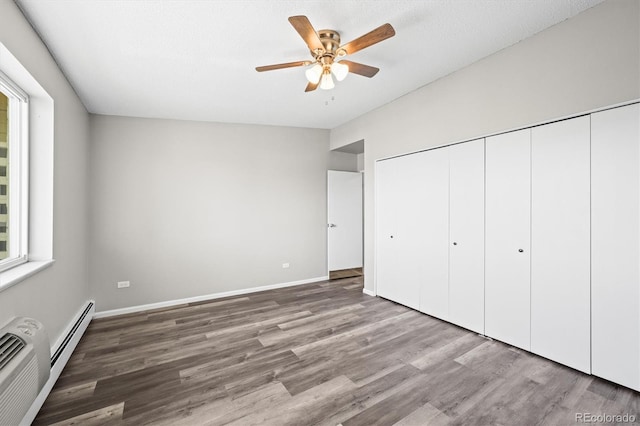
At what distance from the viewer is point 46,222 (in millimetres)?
2355

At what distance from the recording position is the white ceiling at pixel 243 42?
6.44ft

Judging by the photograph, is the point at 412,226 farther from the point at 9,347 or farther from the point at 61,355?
the point at 61,355

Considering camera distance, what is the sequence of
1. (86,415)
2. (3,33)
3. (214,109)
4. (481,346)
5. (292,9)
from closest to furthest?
(3,33), (86,415), (292,9), (481,346), (214,109)

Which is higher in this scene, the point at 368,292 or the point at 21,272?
the point at 21,272

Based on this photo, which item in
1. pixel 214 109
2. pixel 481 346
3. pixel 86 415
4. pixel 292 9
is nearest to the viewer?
pixel 86 415

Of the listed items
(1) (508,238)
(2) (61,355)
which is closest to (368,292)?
(1) (508,238)

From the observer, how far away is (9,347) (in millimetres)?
1512

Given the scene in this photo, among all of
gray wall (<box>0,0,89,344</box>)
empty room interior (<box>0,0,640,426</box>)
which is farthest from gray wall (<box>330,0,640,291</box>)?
gray wall (<box>0,0,89,344</box>)

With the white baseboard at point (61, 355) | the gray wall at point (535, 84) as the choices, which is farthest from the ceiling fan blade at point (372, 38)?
the white baseboard at point (61, 355)

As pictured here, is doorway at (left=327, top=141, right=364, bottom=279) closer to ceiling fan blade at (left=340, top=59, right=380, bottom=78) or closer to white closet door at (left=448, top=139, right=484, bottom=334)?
white closet door at (left=448, top=139, right=484, bottom=334)

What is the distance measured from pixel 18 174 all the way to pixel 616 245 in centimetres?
451

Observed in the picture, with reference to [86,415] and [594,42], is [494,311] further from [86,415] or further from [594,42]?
[86,415]

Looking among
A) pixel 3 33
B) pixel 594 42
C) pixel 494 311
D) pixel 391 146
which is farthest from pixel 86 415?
pixel 594 42

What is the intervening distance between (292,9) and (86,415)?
3.00 meters
